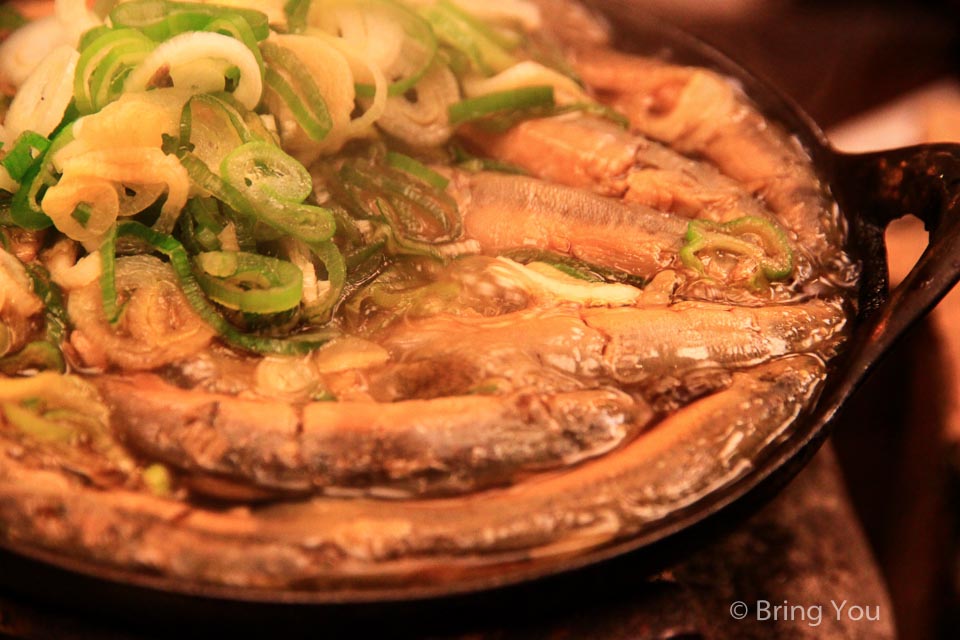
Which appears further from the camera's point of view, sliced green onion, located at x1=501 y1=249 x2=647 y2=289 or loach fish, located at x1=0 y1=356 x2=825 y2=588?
sliced green onion, located at x1=501 y1=249 x2=647 y2=289

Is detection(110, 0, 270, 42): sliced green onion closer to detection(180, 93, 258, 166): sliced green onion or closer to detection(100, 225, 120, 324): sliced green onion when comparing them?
detection(180, 93, 258, 166): sliced green onion

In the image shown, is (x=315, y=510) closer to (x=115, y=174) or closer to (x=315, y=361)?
(x=315, y=361)

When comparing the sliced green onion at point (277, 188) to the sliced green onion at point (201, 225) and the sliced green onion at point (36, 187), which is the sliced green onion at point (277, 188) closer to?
the sliced green onion at point (201, 225)

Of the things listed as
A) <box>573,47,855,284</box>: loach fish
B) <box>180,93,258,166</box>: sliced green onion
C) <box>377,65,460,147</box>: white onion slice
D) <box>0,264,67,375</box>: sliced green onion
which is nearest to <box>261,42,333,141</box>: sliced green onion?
<box>180,93,258,166</box>: sliced green onion

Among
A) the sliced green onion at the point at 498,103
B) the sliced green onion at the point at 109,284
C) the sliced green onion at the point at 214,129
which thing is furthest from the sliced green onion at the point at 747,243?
the sliced green onion at the point at 109,284

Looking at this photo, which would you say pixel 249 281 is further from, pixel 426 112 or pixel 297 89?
pixel 426 112

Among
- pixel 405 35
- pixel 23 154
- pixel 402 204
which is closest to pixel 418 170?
pixel 402 204
